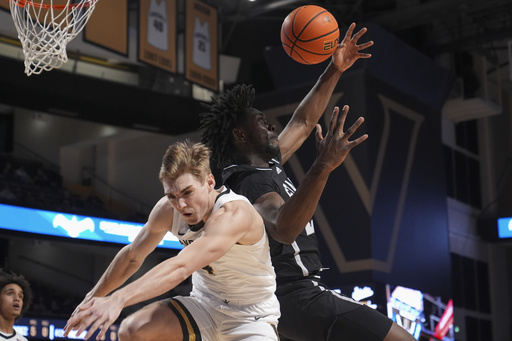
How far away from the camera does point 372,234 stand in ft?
46.8

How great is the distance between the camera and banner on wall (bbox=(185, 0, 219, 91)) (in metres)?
13.3

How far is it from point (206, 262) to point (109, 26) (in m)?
9.18

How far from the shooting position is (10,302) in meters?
6.59

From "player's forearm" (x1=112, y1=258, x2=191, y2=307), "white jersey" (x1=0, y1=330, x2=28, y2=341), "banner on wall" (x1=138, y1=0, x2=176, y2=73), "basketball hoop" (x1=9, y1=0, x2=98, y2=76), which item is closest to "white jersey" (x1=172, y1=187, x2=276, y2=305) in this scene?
"player's forearm" (x1=112, y1=258, x2=191, y2=307)

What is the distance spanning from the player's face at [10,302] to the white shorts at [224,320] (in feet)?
10.6

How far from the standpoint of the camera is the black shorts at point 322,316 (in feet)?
13.3

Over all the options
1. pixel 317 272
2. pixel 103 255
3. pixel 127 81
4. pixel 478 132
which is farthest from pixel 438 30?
pixel 317 272

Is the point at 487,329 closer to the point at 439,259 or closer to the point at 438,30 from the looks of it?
the point at 439,259

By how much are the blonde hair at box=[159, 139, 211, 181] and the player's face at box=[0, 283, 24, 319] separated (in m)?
3.58

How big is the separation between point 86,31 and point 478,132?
12.6 metres

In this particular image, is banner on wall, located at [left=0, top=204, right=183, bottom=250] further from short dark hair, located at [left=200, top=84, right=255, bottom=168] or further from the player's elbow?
the player's elbow

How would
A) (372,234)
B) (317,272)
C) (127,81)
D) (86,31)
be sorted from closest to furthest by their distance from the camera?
(317,272), (86,31), (372,234), (127,81)

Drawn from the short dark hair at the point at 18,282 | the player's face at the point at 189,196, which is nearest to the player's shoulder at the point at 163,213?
the player's face at the point at 189,196

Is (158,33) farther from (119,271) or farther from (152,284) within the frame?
(152,284)
